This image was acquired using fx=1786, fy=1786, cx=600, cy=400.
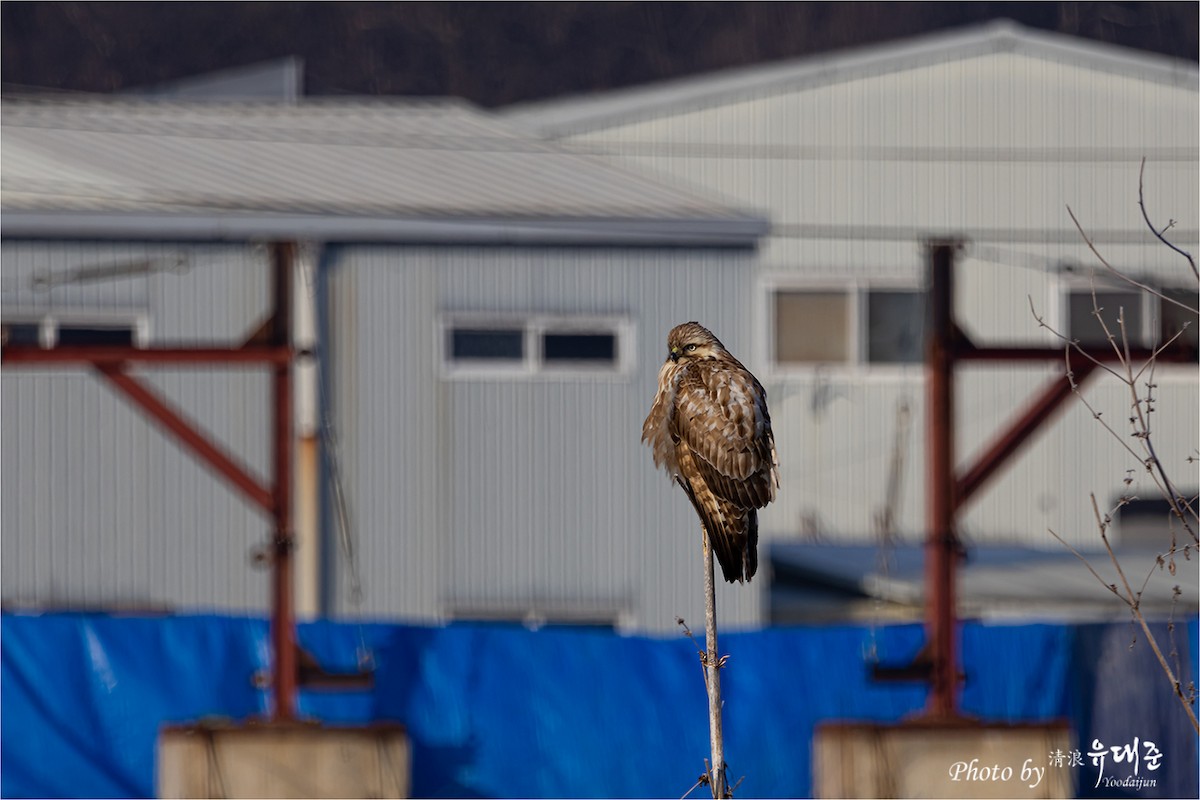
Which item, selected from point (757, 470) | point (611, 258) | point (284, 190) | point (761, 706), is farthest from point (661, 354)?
point (757, 470)

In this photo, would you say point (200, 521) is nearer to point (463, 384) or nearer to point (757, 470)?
point (463, 384)

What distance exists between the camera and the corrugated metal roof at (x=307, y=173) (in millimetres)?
16062

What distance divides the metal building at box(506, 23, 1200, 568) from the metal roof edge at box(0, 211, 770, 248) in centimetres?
573

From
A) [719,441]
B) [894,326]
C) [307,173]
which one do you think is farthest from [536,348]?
[719,441]

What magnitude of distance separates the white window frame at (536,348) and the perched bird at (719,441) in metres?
9.97

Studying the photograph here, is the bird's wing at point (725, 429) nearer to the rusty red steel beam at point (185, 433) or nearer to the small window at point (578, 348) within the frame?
the rusty red steel beam at point (185, 433)

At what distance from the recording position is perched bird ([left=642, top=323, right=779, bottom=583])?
22.4ft

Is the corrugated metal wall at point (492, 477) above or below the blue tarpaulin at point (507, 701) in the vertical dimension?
above

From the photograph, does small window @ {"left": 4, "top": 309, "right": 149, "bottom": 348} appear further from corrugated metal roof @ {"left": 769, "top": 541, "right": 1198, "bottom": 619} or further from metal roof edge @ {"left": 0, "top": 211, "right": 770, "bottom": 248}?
corrugated metal roof @ {"left": 769, "top": 541, "right": 1198, "bottom": 619}

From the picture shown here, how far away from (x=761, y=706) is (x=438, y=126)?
35.2ft

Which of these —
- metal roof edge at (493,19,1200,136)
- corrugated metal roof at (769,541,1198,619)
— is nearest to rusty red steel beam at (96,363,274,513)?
corrugated metal roof at (769,541,1198,619)

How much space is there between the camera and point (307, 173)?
17.5 m

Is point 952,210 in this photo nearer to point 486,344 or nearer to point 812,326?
point 812,326

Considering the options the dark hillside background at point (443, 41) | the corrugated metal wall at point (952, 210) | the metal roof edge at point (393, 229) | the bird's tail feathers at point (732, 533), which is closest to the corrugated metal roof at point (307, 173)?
the metal roof edge at point (393, 229)
